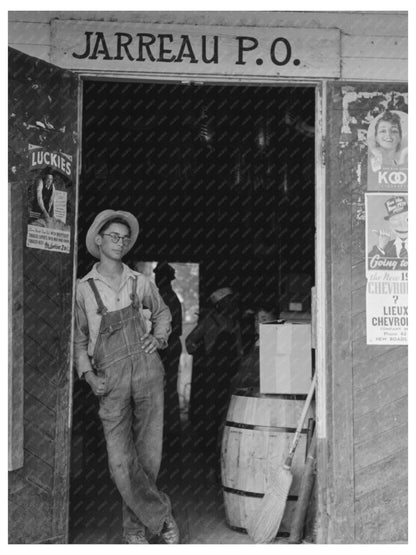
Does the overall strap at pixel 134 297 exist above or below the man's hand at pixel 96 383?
above

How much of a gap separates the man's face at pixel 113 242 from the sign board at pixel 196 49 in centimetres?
110

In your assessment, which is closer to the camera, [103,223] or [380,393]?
[380,393]

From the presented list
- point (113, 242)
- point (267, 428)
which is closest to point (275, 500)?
point (267, 428)

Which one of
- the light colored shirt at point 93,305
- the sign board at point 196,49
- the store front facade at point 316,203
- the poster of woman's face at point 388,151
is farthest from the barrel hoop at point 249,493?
the sign board at point 196,49

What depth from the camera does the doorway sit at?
644 centimetres

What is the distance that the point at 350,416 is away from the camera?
4.84 metres

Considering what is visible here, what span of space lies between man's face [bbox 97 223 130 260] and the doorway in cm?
189

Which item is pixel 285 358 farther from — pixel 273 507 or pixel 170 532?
pixel 170 532

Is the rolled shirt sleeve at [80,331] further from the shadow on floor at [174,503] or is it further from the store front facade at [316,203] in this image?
the shadow on floor at [174,503]

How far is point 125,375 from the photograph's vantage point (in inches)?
190

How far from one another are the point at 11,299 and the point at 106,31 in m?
1.98

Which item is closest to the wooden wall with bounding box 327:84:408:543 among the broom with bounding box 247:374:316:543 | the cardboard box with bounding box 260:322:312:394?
the broom with bounding box 247:374:316:543

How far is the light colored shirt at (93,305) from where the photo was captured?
4.91 meters

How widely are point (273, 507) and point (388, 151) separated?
8.63 feet
